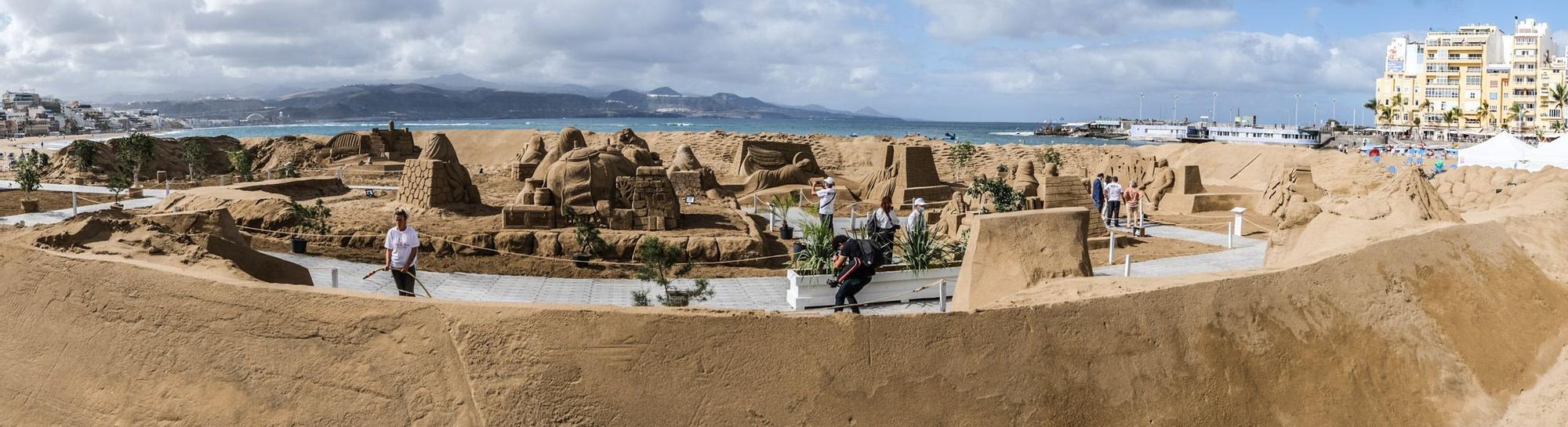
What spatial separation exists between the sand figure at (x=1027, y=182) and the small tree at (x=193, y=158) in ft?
76.9

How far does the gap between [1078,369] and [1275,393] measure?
129 cm

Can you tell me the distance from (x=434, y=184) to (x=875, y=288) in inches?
350

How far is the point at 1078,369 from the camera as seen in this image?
15.5 feet

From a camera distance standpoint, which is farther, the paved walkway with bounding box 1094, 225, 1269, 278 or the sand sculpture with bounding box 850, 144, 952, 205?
the sand sculpture with bounding box 850, 144, 952, 205

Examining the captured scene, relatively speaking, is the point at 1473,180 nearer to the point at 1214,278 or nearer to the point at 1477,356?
the point at 1477,356

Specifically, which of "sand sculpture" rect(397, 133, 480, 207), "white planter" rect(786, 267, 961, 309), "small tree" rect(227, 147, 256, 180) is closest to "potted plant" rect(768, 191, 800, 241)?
"white planter" rect(786, 267, 961, 309)

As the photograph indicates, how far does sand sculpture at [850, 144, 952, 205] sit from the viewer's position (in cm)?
2188

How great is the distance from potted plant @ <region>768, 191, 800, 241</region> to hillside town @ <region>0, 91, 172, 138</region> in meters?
77.0

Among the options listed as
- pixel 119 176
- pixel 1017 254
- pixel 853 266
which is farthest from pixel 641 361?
pixel 119 176

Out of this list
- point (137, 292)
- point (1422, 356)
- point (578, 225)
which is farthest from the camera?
point (578, 225)

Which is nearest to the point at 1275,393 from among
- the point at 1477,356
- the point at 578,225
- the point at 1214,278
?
the point at 1214,278

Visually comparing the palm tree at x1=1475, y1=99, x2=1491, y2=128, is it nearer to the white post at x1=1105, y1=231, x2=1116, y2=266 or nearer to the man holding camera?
the white post at x1=1105, y1=231, x2=1116, y2=266

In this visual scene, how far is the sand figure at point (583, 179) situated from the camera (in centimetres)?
1506

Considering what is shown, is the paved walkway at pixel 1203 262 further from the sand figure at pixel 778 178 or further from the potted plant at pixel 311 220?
the potted plant at pixel 311 220
